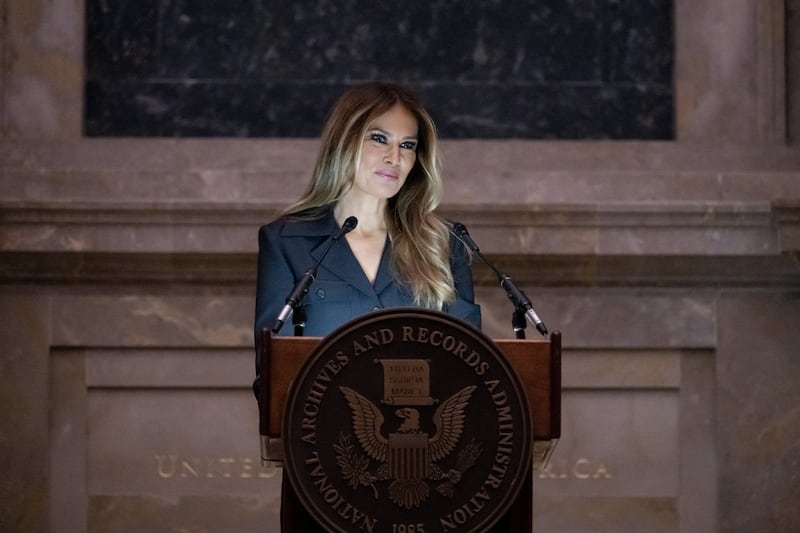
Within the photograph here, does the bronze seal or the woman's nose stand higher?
the woman's nose

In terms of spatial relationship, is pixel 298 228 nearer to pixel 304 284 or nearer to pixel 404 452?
pixel 304 284

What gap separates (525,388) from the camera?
3146 mm

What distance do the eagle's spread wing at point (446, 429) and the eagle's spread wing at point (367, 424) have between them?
106 millimetres

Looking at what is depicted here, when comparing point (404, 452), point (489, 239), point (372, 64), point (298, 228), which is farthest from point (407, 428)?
point (372, 64)

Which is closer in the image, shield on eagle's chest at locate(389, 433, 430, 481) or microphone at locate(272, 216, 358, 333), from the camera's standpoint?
shield on eagle's chest at locate(389, 433, 430, 481)

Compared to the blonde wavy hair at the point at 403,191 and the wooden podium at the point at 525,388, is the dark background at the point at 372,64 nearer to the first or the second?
the blonde wavy hair at the point at 403,191

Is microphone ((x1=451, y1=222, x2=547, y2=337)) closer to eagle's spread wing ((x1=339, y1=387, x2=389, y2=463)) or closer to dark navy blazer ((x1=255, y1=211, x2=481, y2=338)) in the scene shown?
dark navy blazer ((x1=255, y1=211, x2=481, y2=338))

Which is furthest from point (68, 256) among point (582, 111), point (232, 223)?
point (582, 111)

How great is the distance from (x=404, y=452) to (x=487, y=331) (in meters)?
2.71

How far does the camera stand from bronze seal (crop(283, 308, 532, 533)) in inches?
120

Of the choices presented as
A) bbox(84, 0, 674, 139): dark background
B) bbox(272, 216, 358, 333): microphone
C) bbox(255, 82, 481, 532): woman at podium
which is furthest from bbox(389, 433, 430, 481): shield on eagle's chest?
bbox(84, 0, 674, 139): dark background

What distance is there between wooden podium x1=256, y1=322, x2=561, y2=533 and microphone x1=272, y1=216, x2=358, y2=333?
0.07m

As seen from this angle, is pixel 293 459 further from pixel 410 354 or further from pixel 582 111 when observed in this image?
pixel 582 111

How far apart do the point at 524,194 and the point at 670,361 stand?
2.96ft
